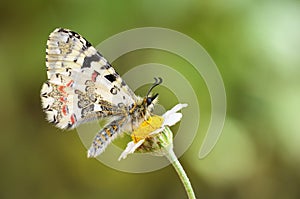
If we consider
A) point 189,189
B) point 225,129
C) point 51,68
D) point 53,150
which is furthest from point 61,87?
point 53,150

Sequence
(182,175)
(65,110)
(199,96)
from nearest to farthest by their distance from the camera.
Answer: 1. (182,175)
2. (65,110)
3. (199,96)

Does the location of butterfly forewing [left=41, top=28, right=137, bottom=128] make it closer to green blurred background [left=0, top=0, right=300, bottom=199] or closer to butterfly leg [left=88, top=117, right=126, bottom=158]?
butterfly leg [left=88, top=117, right=126, bottom=158]

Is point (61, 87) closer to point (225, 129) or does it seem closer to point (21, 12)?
point (225, 129)

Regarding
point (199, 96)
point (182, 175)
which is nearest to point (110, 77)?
point (182, 175)

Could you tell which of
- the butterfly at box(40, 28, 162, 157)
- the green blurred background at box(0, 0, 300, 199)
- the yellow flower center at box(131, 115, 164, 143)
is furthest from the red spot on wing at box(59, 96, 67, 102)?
the green blurred background at box(0, 0, 300, 199)

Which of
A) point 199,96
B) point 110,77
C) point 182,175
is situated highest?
point 199,96

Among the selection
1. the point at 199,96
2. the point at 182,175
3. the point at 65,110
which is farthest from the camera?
the point at 199,96

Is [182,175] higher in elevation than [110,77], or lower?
lower

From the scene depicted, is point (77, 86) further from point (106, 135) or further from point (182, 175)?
point (182, 175)
